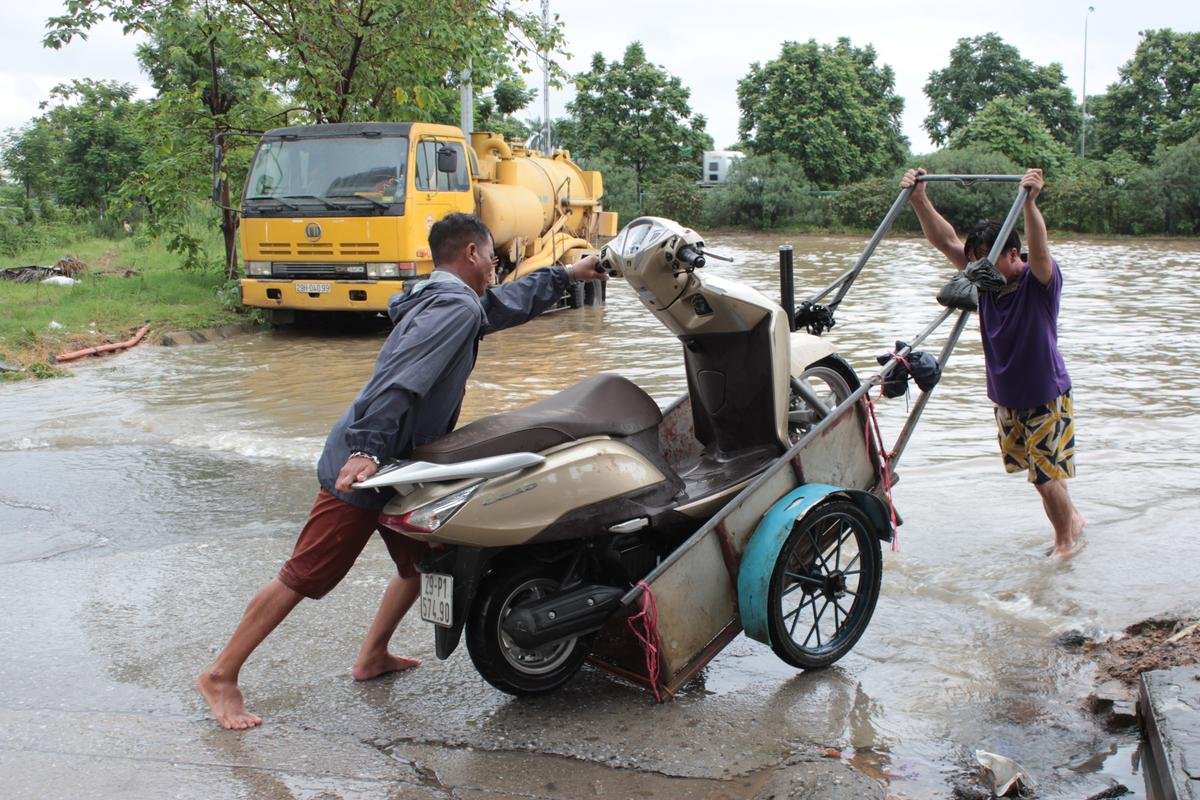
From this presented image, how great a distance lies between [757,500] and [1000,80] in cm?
5991

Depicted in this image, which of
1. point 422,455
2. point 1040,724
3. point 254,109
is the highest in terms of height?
point 254,109

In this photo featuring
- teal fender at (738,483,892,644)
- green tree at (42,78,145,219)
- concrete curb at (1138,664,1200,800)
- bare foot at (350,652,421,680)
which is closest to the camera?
Result: concrete curb at (1138,664,1200,800)

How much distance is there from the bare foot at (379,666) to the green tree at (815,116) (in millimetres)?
44820

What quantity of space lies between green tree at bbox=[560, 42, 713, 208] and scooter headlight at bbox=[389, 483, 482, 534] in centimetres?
4599

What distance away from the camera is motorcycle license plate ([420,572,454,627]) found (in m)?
3.60

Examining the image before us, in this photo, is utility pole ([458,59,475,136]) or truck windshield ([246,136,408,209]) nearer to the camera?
truck windshield ([246,136,408,209])

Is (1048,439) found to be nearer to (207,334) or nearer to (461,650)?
(461,650)

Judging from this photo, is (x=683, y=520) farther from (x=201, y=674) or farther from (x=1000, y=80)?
(x=1000, y=80)

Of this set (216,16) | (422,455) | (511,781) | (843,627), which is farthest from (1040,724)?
(216,16)

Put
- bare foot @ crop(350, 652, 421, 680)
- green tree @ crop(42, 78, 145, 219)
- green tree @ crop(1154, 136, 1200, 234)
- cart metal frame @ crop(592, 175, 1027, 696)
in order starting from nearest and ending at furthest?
cart metal frame @ crop(592, 175, 1027, 696), bare foot @ crop(350, 652, 421, 680), green tree @ crop(42, 78, 145, 219), green tree @ crop(1154, 136, 1200, 234)

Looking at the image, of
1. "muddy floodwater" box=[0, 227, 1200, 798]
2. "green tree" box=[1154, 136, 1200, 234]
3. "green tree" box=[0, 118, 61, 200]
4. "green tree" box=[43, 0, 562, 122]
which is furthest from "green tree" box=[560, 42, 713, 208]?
"muddy floodwater" box=[0, 227, 1200, 798]

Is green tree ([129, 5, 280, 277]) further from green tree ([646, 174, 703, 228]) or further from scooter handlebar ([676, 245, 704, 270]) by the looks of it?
green tree ([646, 174, 703, 228])

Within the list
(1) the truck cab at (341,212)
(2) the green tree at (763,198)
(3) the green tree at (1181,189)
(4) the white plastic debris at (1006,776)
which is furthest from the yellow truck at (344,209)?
(2) the green tree at (763,198)

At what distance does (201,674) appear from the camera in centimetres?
391
